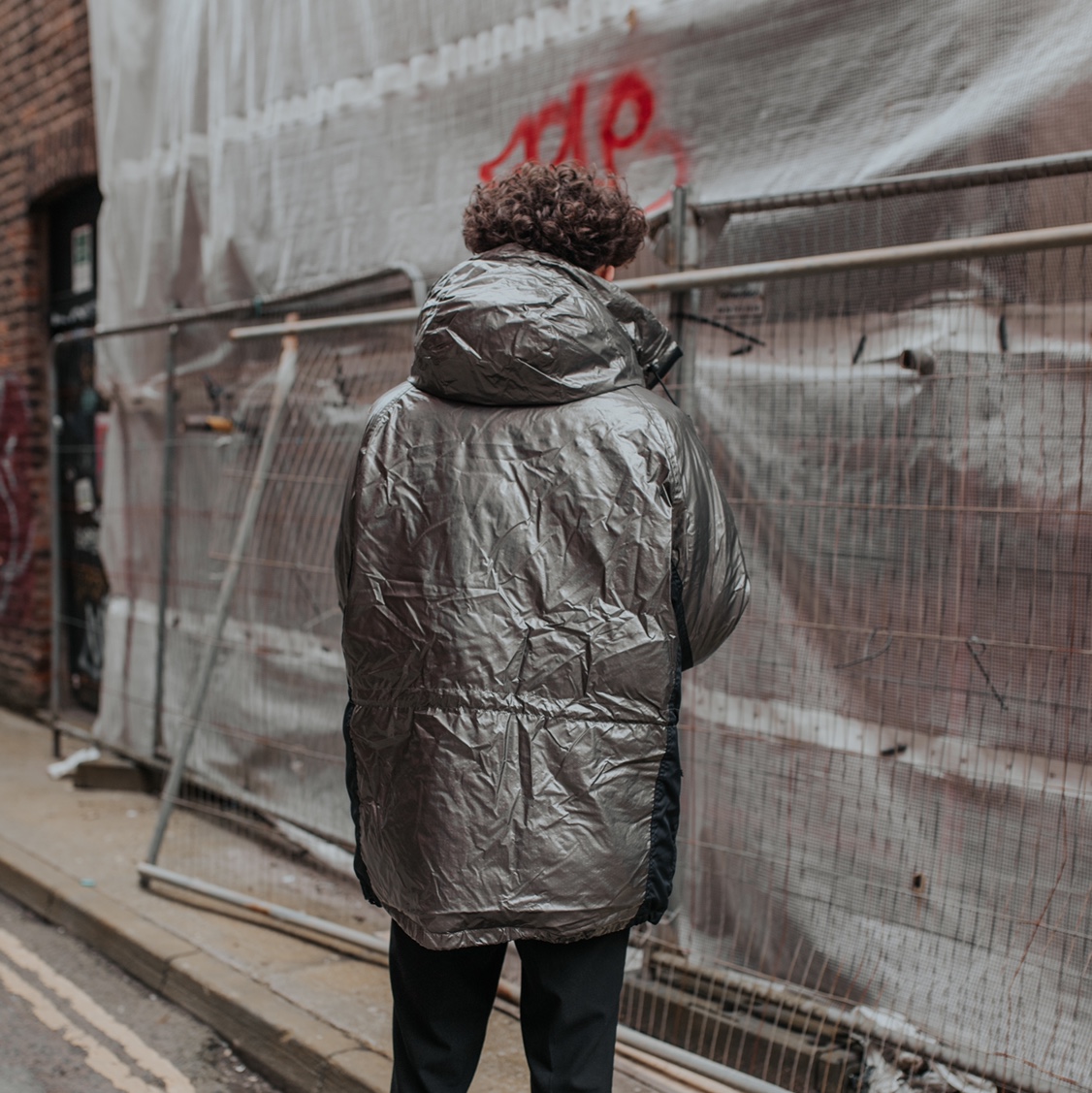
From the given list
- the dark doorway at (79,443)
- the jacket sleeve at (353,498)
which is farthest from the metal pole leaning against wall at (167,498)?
the jacket sleeve at (353,498)

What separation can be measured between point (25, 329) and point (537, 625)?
7.31m

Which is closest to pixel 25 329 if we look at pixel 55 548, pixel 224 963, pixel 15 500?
pixel 15 500

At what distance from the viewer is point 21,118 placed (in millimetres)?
8148

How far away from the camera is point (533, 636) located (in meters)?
2.01

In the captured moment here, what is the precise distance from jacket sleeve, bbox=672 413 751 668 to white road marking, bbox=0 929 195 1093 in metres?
2.17

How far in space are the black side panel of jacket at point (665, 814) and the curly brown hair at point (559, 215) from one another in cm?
64

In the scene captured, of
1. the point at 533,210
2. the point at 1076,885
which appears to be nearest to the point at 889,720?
the point at 1076,885

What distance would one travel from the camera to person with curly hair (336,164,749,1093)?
2.00 m

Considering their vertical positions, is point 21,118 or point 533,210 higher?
point 21,118

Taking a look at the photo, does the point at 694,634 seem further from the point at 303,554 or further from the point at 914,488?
the point at 303,554

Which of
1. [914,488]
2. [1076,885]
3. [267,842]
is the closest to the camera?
[1076,885]

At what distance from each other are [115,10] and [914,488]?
541cm

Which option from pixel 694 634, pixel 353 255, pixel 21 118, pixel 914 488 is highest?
pixel 21 118

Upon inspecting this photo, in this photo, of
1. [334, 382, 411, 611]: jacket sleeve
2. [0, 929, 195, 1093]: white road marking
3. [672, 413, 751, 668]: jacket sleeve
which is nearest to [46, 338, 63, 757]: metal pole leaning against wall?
[0, 929, 195, 1093]: white road marking
